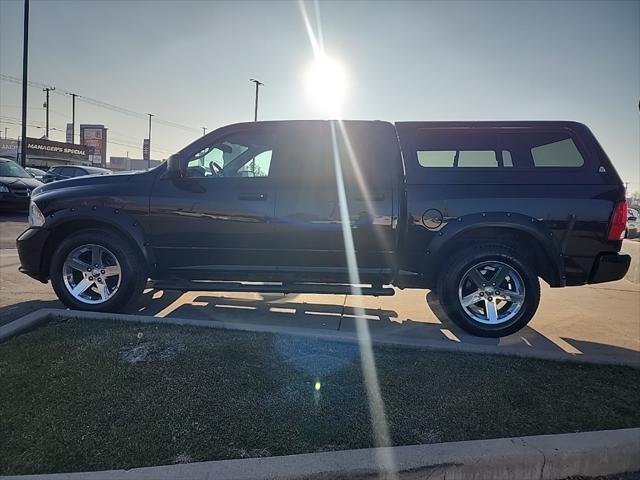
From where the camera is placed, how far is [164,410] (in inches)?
111

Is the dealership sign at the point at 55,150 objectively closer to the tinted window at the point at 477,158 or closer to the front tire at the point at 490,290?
the tinted window at the point at 477,158

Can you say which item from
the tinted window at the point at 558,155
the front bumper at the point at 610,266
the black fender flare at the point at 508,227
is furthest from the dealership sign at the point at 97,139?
the front bumper at the point at 610,266

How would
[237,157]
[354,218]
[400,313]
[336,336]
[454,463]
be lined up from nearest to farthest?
[454,463] < [336,336] < [354,218] < [237,157] < [400,313]

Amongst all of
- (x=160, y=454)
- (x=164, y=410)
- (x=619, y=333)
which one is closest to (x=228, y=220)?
(x=164, y=410)

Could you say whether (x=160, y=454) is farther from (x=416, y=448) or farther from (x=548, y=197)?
(x=548, y=197)

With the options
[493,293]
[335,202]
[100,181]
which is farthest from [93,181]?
[493,293]

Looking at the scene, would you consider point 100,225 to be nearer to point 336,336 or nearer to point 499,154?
point 336,336

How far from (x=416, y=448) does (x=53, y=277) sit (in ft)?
13.1

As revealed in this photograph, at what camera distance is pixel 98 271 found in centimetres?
475

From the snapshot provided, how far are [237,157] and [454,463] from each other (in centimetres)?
355

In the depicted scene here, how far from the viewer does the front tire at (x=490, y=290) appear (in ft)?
14.5

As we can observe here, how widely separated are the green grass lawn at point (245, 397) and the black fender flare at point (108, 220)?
0.97m

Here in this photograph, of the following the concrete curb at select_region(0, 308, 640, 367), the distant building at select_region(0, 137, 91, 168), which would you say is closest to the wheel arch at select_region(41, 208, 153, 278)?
the concrete curb at select_region(0, 308, 640, 367)

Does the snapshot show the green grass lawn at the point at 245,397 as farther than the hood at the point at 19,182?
No
